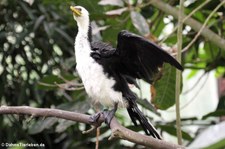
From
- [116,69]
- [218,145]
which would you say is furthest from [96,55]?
[218,145]

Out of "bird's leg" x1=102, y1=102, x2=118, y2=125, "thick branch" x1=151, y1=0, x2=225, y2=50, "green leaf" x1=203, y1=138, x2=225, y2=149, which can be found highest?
"green leaf" x1=203, y1=138, x2=225, y2=149

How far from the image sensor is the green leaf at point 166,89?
1.44 m

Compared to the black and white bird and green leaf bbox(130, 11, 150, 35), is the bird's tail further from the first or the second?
green leaf bbox(130, 11, 150, 35)

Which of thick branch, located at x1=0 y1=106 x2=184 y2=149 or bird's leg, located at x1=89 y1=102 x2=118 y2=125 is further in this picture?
bird's leg, located at x1=89 y1=102 x2=118 y2=125

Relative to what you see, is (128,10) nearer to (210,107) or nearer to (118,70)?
(118,70)

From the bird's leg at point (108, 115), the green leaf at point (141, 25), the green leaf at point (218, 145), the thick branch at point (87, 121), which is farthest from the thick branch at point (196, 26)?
the green leaf at point (218, 145)

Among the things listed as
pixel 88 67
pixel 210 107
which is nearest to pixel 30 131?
pixel 88 67

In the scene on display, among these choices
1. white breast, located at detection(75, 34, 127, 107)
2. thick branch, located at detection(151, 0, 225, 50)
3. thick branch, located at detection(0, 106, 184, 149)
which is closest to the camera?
thick branch, located at detection(0, 106, 184, 149)

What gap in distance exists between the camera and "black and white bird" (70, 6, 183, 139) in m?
1.04

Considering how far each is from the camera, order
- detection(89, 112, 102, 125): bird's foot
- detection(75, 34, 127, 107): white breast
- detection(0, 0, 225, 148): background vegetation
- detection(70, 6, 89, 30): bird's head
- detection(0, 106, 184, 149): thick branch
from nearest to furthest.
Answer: detection(0, 106, 184, 149): thick branch → detection(89, 112, 102, 125): bird's foot → detection(75, 34, 127, 107): white breast → detection(70, 6, 89, 30): bird's head → detection(0, 0, 225, 148): background vegetation

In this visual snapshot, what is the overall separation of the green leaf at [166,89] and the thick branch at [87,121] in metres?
0.48

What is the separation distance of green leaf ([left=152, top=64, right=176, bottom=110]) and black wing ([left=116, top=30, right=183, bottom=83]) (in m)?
0.34

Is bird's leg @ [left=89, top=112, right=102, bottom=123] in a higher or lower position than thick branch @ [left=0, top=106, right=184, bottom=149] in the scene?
lower

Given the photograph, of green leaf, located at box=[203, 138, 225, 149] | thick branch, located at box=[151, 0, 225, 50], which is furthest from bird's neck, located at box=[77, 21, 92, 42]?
green leaf, located at box=[203, 138, 225, 149]
